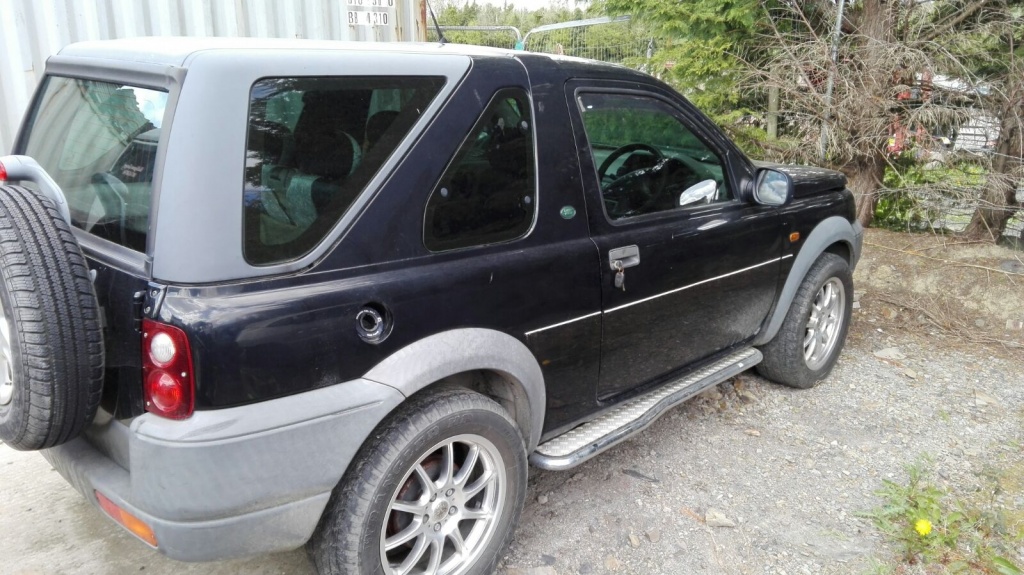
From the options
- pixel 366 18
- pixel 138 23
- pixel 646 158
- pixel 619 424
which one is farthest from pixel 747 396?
pixel 138 23

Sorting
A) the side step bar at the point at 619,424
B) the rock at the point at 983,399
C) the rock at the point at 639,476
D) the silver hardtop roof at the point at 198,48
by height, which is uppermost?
the silver hardtop roof at the point at 198,48

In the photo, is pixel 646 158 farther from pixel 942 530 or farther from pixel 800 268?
pixel 942 530

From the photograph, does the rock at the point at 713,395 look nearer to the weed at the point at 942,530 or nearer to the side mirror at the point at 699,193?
the weed at the point at 942,530

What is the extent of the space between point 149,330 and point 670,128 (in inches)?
96.5

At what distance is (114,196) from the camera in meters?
2.41

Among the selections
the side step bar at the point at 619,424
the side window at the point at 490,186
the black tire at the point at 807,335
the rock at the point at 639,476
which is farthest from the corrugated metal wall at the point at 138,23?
the rock at the point at 639,476

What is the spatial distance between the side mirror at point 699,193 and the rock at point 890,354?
2.34m

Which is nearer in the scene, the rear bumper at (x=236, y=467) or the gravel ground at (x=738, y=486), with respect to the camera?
the rear bumper at (x=236, y=467)

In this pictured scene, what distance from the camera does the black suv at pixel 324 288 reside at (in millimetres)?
2117

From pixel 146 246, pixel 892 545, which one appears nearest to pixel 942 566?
pixel 892 545

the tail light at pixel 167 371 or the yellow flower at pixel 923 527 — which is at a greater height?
the tail light at pixel 167 371

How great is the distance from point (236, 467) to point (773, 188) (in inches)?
114

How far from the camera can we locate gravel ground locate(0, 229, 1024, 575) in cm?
311

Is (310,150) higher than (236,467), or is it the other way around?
(310,150)
